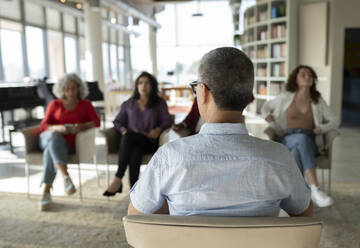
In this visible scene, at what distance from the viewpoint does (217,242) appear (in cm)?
104

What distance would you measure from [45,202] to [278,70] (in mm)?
7128

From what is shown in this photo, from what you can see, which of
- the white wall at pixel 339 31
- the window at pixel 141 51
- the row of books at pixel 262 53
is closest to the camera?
the white wall at pixel 339 31

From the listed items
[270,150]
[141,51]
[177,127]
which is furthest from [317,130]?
[141,51]

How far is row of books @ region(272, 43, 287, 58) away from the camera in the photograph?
8795mm

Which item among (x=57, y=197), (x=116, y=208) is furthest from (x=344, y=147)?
(x=57, y=197)

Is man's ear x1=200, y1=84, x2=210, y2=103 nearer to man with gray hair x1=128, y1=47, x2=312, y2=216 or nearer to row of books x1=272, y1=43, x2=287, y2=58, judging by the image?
man with gray hair x1=128, y1=47, x2=312, y2=216

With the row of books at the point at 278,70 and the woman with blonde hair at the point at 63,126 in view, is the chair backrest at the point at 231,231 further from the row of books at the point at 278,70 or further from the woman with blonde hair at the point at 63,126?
the row of books at the point at 278,70

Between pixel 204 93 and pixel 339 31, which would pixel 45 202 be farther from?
pixel 339 31

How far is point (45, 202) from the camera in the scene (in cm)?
351

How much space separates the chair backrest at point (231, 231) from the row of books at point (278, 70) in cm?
837

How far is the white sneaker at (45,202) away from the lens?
3.49m

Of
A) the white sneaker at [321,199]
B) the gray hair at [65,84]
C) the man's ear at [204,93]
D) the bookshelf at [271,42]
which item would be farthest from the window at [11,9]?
the man's ear at [204,93]

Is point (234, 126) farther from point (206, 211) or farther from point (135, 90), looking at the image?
point (135, 90)

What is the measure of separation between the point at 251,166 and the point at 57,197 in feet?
10.6
